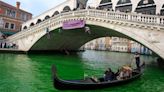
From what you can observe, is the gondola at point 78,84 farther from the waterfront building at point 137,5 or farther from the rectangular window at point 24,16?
the rectangular window at point 24,16

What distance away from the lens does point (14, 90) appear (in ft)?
22.5

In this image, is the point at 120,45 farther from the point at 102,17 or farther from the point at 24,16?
the point at 102,17

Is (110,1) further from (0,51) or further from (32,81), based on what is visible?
(32,81)

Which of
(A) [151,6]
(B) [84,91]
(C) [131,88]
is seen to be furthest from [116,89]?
(A) [151,6]

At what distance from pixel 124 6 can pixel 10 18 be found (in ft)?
45.0

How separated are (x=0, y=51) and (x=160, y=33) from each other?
11.4 m

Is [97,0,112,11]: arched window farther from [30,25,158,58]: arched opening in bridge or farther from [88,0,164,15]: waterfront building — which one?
[30,25,158,58]: arched opening in bridge

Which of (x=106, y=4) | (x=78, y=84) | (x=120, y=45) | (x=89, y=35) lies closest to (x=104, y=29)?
(x=106, y=4)

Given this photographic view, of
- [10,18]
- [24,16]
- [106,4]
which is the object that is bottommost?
[10,18]

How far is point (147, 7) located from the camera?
1518 centimetres

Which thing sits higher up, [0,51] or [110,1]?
[110,1]

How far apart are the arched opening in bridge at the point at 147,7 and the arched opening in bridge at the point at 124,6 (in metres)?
0.86

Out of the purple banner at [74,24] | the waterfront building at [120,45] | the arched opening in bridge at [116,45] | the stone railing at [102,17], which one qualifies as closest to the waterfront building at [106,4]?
the stone railing at [102,17]

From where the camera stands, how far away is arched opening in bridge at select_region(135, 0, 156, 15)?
15.0 metres
